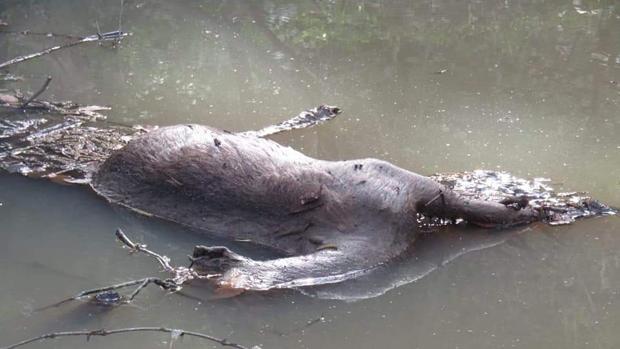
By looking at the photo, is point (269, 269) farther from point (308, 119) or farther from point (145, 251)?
point (308, 119)

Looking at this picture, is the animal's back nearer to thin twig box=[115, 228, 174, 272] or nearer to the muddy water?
the muddy water

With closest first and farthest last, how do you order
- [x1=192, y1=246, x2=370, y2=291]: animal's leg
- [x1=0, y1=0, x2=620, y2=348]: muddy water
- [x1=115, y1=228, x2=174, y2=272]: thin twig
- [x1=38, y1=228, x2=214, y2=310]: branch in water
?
[x1=38, y1=228, x2=214, y2=310]: branch in water
[x1=0, y1=0, x2=620, y2=348]: muddy water
[x1=192, y1=246, x2=370, y2=291]: animal's leg
[x1=115, y1=228, x2=174, y2=272]: thin twig

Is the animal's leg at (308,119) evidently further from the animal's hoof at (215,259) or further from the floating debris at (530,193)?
the animal's hoof at (215,259)

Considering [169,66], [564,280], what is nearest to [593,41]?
[169,66]

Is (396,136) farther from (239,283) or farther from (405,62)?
(239,283)

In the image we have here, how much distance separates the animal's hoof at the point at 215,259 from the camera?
12.7 feet

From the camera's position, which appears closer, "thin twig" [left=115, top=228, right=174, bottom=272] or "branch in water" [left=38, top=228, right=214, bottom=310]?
"branch in water" [left=38, top=228, right=214, bottom=310]

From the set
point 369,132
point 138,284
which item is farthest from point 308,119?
point 138,284

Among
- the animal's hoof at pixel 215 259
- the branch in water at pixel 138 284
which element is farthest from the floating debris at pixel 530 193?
the branch in water at pixel 138 284

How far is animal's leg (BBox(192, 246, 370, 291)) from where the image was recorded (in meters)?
3.85

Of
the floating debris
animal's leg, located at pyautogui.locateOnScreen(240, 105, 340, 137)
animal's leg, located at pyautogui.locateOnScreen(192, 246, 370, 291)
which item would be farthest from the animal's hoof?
animal's leg, located at pyautogui.locateOnScreen(240, 105, 340, 137)

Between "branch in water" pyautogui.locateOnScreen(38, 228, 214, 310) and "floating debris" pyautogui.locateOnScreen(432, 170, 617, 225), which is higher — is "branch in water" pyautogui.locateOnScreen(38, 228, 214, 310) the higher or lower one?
the higher one

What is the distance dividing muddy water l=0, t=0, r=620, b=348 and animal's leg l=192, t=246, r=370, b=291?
72mm

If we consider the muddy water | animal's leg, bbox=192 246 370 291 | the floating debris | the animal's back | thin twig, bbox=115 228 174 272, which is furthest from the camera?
the floating debris
